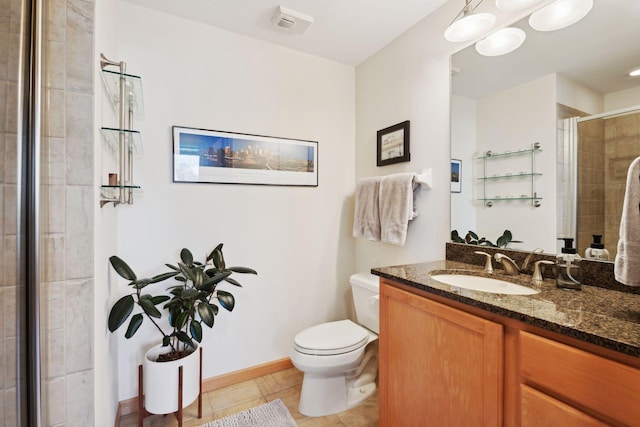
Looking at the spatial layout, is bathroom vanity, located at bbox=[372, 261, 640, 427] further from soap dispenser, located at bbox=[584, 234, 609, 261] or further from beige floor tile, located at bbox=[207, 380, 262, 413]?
beige floor tile, located at bbox=[207, 380, 262, 413]

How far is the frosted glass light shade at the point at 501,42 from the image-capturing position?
4.26 feet

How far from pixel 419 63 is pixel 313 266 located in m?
1.57

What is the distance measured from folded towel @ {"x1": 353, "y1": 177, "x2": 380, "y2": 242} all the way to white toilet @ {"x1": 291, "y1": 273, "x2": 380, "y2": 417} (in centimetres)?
32

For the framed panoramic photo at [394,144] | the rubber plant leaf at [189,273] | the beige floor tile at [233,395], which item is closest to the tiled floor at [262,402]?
the beige floor tile at [233,395]

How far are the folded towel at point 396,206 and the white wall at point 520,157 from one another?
1.19ft

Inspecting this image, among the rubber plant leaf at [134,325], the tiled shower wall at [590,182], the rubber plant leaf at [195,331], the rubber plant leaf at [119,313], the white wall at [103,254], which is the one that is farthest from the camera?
the rubber plant leaf at [195,331]

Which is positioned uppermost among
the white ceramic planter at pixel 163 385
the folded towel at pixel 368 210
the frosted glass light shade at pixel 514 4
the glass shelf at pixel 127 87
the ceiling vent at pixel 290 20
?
the ceiling vent at pixel 290 20

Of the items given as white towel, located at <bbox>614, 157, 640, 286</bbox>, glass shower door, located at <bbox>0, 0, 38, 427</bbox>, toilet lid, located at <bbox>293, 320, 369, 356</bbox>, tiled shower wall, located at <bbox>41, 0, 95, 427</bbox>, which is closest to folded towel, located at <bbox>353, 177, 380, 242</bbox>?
toilet lid, located at <bbox>293, 320, 369, 356</bbox>

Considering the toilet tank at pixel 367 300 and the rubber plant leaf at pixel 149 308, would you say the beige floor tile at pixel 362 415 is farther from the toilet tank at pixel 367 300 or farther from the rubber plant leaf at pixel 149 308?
the rubber plant leaf at pixel 149 308

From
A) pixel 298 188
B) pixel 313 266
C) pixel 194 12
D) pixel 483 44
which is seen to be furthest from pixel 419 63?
pixel 313 266

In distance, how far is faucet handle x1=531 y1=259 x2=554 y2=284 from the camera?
1131 mm

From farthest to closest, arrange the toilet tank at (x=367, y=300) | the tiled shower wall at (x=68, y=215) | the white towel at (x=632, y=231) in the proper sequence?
the toilet tank at (x=367, y=300)
the tiled shower wall at (x=68, y=215)
the white towel at (x=632, y=231)

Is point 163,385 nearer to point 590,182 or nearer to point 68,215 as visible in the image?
point 68,215

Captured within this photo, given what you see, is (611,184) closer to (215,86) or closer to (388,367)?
(388,367)
